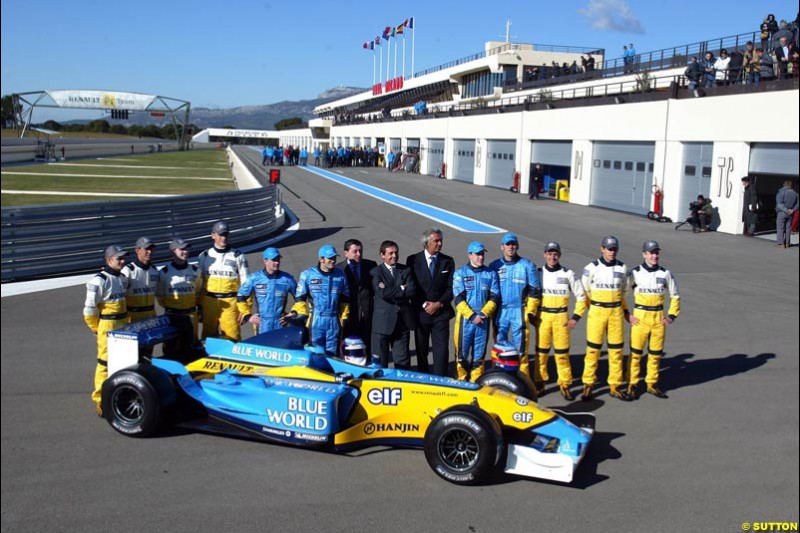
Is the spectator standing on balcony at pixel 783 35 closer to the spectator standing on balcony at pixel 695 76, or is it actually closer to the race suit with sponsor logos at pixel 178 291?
the spectator standing on balcony at pixel 695 76

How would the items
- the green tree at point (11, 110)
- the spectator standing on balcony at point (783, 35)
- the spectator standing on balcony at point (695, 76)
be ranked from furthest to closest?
1. the green tree at point (11, 110)
2. the spectator standing on balcony at point (695, 76)
3. the spectator standing on balcony at point (783, 35)

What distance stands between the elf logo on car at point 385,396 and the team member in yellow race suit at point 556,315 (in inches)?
99.3

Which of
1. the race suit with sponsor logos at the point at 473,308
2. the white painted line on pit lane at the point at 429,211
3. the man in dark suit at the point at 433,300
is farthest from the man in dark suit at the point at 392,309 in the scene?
the white painted line on pit lane at the point at 429,211

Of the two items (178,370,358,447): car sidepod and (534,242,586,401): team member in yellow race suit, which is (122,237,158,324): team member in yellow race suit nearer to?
(178,370,358,447): car sidepod

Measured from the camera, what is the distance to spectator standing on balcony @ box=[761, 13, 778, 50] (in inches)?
921

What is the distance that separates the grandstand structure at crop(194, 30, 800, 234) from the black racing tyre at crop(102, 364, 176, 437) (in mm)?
15615

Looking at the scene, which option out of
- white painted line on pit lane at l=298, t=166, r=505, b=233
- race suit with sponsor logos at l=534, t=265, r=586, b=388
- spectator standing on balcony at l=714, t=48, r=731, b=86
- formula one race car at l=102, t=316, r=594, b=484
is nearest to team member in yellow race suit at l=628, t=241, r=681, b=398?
race suit with sponsor logos at l=534, t=265, r=586, b=388

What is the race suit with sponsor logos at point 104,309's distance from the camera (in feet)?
23.0

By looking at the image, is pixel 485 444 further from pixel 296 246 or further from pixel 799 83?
pixel 799 83

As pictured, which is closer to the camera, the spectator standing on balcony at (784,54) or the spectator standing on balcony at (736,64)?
the spectator standing on balcony at (784,54)

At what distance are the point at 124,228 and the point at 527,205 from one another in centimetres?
2145

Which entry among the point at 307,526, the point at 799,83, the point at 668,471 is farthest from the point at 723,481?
the point at 799,83

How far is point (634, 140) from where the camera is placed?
2880cm

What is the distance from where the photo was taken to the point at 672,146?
26.3 meters
